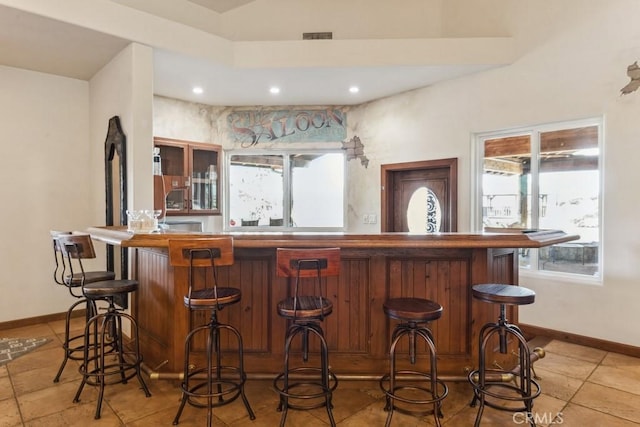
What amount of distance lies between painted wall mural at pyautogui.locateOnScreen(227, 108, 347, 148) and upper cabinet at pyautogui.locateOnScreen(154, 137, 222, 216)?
0.45 metres

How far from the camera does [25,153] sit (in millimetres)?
4344

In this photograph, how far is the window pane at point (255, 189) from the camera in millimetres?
5891

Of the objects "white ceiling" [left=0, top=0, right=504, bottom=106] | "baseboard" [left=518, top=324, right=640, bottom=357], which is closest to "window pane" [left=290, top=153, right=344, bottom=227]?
"white ceiling" [left=0, top=0, right=504, bottom=106]

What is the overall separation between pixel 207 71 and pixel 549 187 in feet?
13.2

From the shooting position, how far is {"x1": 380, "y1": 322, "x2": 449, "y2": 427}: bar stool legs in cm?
222

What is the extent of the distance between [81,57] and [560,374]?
543 centimetres

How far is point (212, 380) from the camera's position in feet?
8.14

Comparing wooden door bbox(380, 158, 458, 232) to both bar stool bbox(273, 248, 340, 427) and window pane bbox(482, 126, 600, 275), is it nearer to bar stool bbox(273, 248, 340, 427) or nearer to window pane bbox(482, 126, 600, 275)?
window pane bbox(482, 126, 600, 275)

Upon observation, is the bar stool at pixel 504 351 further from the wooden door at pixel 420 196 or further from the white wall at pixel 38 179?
the white wall at pixel 38 179

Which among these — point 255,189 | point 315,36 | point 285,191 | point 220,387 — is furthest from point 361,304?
point 255,189

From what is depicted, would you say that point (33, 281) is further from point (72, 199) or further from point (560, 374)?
point (560, 374)

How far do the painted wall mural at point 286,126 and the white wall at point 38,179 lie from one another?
2.00 metres

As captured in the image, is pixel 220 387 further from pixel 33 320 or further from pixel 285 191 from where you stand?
pixel 285 191

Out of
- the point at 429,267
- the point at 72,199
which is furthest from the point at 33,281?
the point at 429,267
